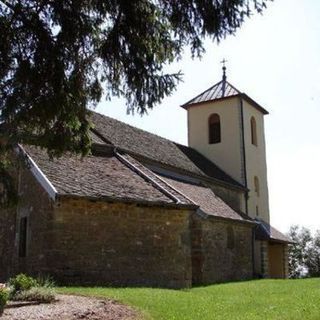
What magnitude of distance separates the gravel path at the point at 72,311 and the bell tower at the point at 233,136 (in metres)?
20.9

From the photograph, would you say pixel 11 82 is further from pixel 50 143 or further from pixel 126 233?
pixel 126 233

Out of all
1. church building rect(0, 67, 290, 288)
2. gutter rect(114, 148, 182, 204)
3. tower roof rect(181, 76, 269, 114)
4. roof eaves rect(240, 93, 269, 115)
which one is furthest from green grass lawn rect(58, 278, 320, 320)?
tower roof rect(181, 76, 269, 114)

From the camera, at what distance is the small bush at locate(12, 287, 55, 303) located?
11.0 metres

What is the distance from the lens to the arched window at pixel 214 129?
107ft

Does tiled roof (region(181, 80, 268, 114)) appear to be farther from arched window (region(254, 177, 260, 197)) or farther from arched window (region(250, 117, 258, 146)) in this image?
arched window (region(254, 177, 260, 197))

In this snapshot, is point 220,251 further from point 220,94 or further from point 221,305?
point 220,94

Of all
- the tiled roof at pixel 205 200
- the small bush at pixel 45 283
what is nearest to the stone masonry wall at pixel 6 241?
the small bush at pixel 45 283

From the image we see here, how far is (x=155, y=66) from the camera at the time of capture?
9109 mm

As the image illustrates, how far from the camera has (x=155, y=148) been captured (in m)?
25.9

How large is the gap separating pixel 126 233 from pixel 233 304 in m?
5.60

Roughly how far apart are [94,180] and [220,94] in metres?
17.8

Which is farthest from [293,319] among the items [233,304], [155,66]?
[155,66]

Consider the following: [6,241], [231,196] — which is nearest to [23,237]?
[6,241]

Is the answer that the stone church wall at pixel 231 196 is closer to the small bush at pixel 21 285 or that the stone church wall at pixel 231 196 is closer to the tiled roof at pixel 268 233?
the tiled roof at pixel 268 233
